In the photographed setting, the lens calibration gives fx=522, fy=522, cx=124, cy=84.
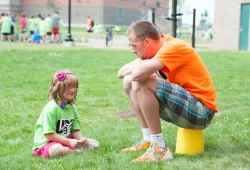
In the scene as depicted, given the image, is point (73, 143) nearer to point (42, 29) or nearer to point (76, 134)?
point (76, 134)

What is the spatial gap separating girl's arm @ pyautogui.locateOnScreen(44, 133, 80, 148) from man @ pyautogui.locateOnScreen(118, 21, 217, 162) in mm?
720

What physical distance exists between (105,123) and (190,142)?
2240 millimetres

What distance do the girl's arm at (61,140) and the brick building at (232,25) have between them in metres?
25.5

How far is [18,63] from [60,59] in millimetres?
2109

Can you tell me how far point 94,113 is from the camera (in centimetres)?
797

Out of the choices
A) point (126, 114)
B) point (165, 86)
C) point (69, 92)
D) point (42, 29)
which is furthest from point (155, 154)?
point (42, 29)

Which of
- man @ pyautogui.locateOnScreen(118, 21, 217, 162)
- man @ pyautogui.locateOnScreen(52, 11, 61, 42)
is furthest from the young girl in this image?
man @ pyautogui.locateOnScreen(52, 11, 61, 42)

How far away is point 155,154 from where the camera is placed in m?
4.59

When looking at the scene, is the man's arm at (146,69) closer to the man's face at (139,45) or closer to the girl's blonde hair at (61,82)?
the man's face at (139,45)

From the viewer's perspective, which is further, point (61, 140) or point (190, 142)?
point (61, 140)

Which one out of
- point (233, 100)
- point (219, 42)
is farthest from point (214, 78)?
point (219, 42)

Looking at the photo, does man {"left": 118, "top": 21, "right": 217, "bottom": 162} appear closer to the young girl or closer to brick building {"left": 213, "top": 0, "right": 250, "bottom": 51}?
the young girl

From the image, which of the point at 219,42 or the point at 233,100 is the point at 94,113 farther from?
the point at 219,42

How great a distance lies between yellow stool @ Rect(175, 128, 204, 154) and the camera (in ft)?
15.9
